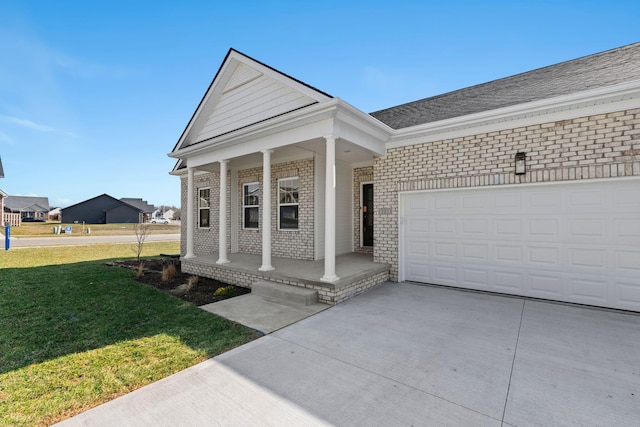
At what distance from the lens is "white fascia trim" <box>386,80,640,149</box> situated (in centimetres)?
440

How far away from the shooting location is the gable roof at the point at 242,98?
6051mm

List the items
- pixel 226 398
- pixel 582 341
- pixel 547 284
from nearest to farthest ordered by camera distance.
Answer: pixel 226 398 < pixel 582 341 < pixel 547 284

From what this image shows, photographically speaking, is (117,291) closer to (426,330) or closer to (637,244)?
(426,330)

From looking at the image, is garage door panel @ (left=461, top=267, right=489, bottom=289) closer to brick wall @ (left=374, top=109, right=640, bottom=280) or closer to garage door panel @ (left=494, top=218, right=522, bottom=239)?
garage door panel @ (left=494, top=218, right=522, bottom=239)

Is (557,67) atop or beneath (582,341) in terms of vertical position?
atop

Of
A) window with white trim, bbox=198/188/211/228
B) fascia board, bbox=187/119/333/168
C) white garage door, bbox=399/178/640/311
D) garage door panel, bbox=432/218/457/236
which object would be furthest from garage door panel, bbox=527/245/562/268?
window with white trim, bbox=198/188/211/228

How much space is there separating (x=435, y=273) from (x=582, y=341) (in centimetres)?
299

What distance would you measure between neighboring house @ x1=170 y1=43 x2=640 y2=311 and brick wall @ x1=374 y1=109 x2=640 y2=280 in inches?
0.8

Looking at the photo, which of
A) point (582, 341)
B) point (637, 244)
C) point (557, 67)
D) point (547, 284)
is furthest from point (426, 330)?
point (557, 67)

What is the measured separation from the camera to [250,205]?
9.60m

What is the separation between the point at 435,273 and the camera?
251 inches

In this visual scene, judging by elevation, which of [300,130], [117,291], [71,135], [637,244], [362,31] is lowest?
[117,291]

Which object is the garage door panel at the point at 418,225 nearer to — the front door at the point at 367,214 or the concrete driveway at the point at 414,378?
the front door at the point at 367,214

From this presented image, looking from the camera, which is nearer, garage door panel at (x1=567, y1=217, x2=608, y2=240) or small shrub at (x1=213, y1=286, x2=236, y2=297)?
garage door panel at (x1=567, y1=217, x2=608, y2=240)
